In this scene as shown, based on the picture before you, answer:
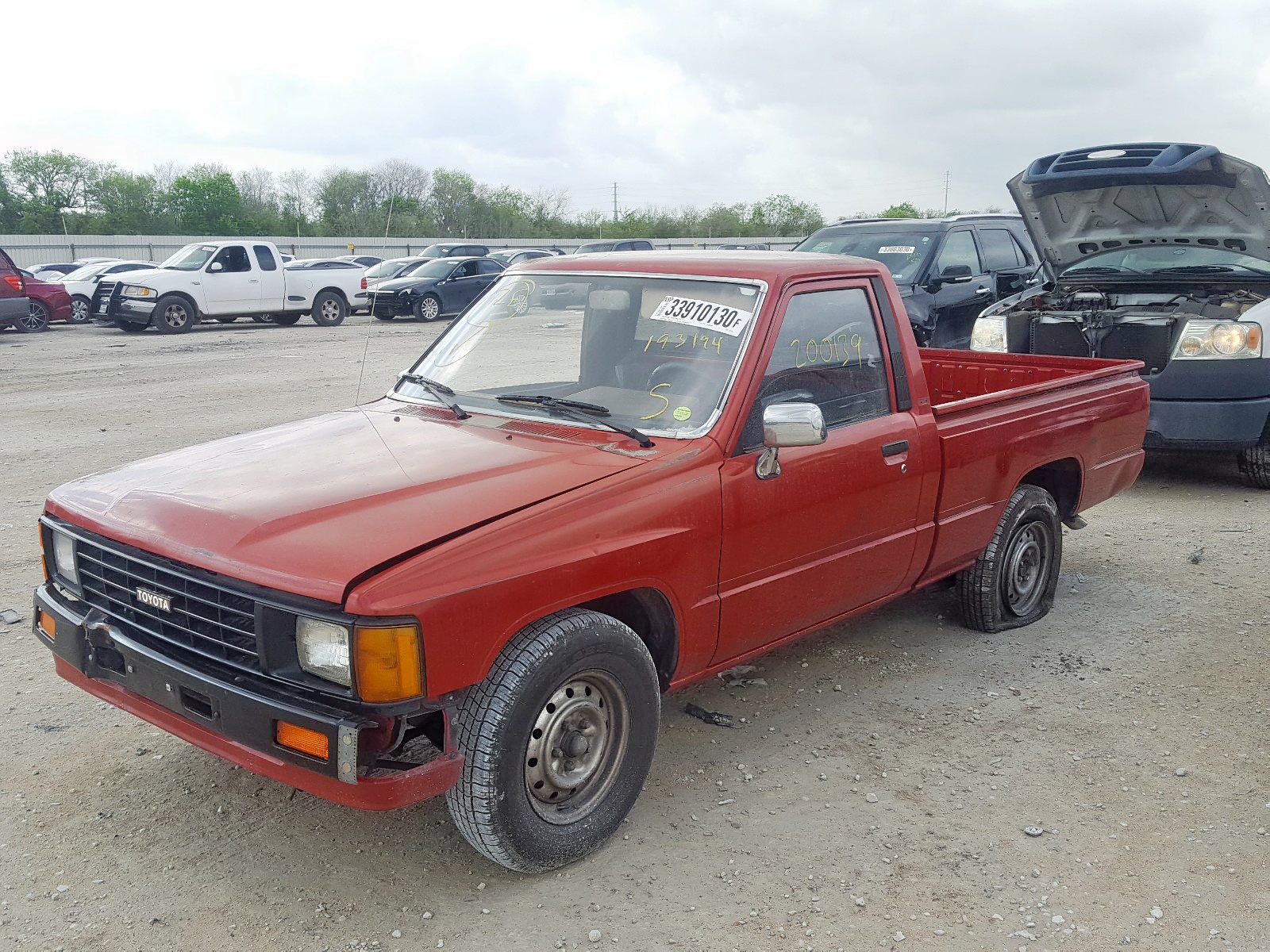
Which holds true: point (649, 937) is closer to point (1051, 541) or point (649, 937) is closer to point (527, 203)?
point (1051, 541)

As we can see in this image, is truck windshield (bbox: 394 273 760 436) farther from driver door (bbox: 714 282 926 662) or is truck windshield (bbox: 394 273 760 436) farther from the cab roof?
driver door (bbox: 714 282 926 662)

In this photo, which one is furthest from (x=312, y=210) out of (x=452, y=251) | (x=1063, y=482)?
(x=1063, y=482)

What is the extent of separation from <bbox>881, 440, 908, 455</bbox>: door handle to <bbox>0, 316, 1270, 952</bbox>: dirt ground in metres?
1.06

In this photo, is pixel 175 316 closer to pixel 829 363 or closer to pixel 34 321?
→ pixel 34 321

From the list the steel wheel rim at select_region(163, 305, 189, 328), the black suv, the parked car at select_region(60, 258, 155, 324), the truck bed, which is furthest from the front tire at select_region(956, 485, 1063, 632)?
the parked car at select_region(60, 258, 155, 324)

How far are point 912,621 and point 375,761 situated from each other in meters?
3.34

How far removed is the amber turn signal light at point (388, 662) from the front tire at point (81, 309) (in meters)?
24.4

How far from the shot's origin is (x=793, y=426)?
11.5ft

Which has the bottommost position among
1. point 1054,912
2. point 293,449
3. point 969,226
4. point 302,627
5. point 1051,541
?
point 1054,912

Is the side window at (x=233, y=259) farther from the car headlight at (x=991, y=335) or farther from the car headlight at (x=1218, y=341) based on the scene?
the car headlight at (x=1218, y=341)

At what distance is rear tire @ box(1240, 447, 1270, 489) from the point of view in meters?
7.83

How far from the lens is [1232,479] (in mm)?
8352

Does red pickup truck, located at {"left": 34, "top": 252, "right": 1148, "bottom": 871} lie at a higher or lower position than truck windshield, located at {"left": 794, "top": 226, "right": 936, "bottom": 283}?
lower

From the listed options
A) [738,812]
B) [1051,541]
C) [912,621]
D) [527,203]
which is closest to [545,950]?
[738,812]
